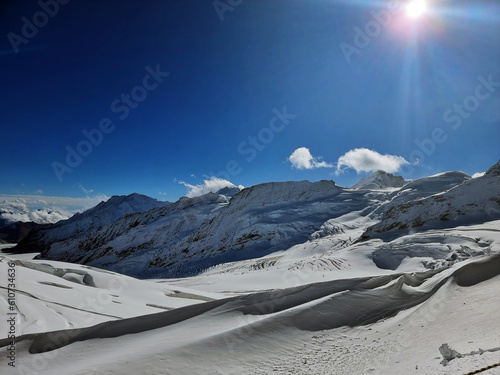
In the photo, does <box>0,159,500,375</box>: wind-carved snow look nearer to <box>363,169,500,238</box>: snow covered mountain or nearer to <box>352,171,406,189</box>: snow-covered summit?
<box>363,169,500,238</box>: snow covered mountain

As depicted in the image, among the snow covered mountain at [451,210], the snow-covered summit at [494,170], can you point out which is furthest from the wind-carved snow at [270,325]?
the snow-covered summit at [494,170]

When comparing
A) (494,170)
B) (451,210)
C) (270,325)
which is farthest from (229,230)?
(270,325)

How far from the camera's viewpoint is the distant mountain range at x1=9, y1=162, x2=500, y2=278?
36500 millimetres

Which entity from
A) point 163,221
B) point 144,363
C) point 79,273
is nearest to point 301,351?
point 144,363

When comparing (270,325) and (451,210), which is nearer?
(270,325)

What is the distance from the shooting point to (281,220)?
62.5m

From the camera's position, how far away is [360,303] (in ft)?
29.7

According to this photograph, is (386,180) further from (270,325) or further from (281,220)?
(270,325)

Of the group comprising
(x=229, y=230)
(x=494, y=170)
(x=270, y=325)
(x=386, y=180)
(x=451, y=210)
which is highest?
(x=386, y=180)

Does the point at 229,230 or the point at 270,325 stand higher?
the point at 229,230

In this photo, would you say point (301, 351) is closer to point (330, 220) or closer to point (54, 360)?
point (54, 360)

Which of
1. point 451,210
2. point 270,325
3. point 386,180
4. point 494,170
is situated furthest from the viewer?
point 386,180

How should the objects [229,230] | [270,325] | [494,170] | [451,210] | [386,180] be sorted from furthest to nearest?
[386,180]
[229,230]
[494,170]
[451,210]
[270,325]

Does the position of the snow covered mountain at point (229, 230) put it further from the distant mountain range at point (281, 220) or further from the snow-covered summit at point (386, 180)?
the snow-covered summit at point (386, 180)
